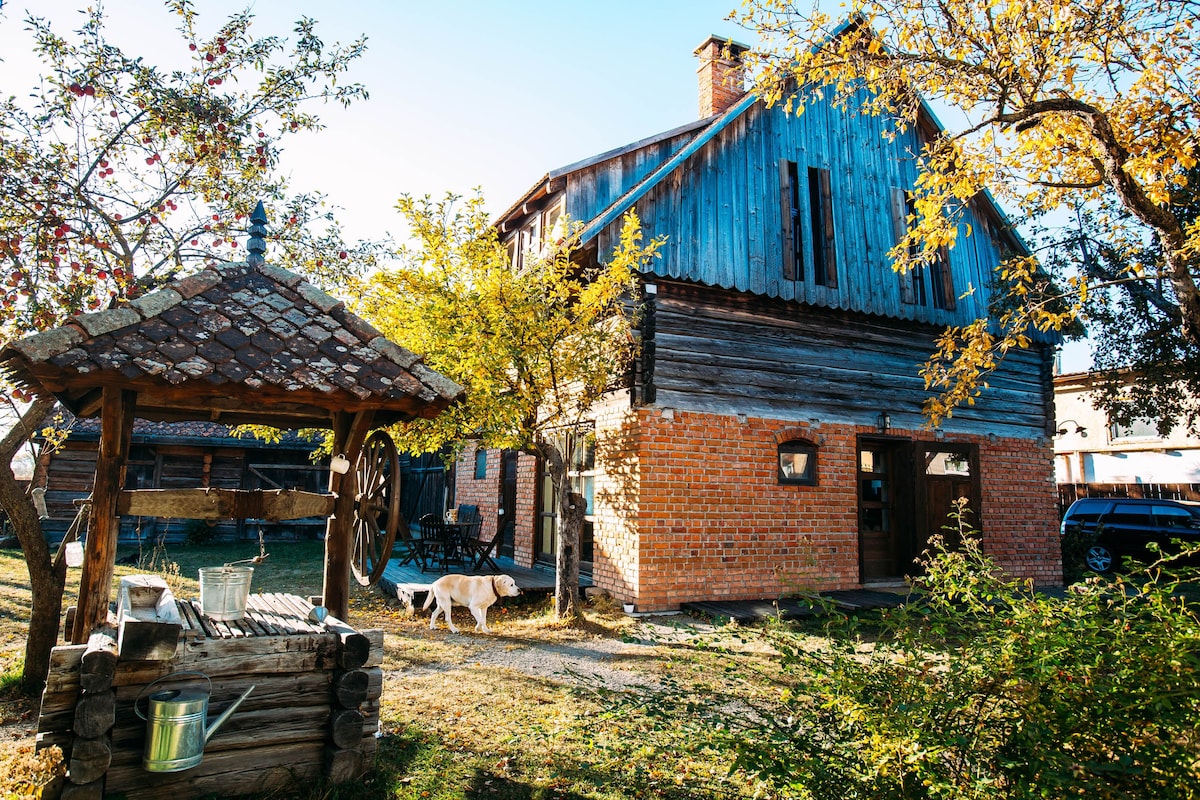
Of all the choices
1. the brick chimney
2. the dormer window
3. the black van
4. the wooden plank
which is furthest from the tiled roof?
the black van

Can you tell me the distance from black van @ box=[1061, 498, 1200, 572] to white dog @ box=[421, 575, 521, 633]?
13295 millimetres

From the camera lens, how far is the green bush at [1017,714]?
249cm

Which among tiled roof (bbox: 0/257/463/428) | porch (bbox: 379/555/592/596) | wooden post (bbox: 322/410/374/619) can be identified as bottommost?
porch (bbox: 379/555/592/596)

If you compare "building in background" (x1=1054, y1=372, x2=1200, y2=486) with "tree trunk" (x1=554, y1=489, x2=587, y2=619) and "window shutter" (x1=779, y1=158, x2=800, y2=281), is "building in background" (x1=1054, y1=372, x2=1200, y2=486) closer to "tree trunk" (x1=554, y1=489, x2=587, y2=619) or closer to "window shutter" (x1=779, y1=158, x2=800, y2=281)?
"window shutter" (x1=779, y1=158, x2=800, y2=281)

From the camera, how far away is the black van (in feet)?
49.6

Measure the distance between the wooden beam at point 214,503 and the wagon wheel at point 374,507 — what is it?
1.60 feet

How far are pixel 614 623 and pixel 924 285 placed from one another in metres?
7.76

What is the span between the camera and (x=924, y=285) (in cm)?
1193

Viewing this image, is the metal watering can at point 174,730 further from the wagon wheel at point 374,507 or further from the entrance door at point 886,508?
the entrance door at point 886,508

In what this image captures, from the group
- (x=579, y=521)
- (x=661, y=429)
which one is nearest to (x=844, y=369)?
(x=661, y=429)

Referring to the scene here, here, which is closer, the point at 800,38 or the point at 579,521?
the point at 800,38

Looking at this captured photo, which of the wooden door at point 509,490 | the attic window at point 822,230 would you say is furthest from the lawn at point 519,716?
the attic window at point 822,230

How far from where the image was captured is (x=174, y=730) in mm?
3656

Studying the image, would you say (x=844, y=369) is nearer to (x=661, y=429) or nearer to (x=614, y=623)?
(x=661, y=429)
